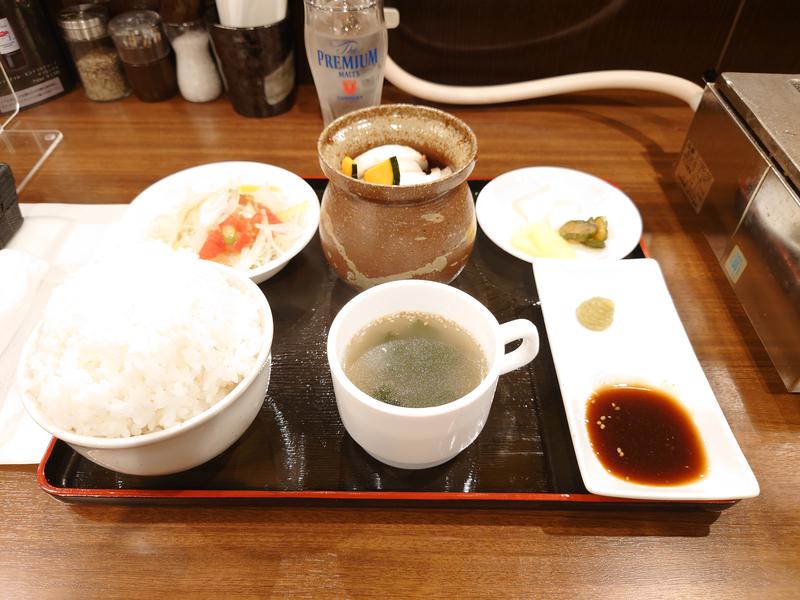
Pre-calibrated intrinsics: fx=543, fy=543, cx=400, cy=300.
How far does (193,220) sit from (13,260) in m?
0.43

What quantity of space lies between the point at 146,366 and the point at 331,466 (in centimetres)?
36

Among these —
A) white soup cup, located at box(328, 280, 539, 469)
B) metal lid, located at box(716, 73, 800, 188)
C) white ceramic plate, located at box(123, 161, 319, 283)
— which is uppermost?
metal lid, located at box(716, 73, 800, 188)

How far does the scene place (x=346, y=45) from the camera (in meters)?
1.72

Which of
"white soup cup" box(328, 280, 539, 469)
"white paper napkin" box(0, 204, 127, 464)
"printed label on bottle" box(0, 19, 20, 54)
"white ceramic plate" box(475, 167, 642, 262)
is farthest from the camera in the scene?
"printed label on bottle" box(0, 19, 20, 54)

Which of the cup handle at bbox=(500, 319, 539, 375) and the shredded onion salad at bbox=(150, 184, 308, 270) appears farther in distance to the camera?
the shredded onion salad at bbox=(150, 184, 308, 270)

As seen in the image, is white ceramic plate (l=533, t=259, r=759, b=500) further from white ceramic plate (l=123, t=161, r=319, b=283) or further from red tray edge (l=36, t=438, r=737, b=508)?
white ceramic plate (l=123, t=161, r=319, b=283)

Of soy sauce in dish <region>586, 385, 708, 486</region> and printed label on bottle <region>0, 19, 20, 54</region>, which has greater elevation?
printed label on bottle <region>0, 19, 20, 54</region>

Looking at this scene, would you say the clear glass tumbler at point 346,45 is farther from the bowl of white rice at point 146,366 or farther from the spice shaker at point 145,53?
the bowl of white rice at point 146,366

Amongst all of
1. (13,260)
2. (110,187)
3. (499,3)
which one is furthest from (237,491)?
(499,3)

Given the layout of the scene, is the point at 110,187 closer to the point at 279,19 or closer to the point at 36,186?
the point at 36,186

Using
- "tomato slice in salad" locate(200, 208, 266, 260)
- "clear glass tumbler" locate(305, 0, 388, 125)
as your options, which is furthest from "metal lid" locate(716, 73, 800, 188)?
"tomato slice in salad" locate(200, 208, 266, 260)

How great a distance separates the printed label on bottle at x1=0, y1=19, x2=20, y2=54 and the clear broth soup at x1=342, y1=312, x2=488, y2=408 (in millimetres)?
1820

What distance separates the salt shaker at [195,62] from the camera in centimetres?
196

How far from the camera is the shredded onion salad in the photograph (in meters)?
1.36
